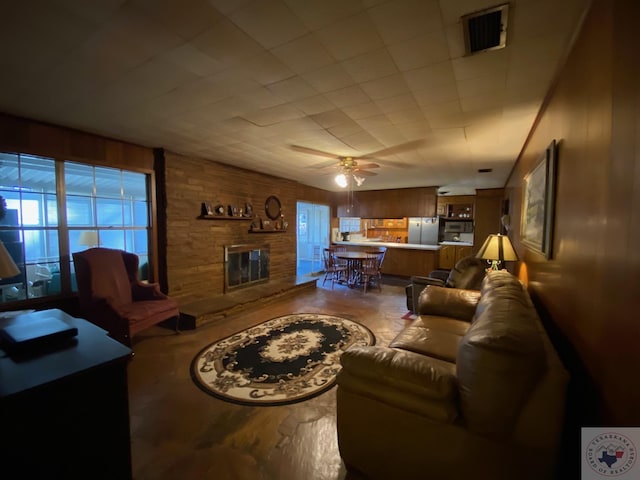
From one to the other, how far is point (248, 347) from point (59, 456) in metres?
1.97

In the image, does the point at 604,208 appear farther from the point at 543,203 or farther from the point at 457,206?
the point at 457,206

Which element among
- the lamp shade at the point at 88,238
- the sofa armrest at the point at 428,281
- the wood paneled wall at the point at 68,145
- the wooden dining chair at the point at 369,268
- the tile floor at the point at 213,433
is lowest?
the tile floor at the point at 213,433

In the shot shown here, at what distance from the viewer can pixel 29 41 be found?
1.58m

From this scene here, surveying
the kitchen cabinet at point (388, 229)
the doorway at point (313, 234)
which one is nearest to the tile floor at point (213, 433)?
the doorway at point (313, 234)

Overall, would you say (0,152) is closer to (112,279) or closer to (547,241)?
(112,279)

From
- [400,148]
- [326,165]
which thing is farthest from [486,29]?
[326,165]

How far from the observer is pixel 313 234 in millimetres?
8211

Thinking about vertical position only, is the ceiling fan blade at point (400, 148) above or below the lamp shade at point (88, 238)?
above

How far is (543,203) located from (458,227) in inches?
286

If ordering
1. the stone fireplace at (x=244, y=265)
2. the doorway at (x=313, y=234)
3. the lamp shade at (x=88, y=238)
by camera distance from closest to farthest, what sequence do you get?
1. the lamp shade at (x=88, y=238)
2. the stone fireplace at (x=244, y=265)
3. the doorway at (x=313, y=234)

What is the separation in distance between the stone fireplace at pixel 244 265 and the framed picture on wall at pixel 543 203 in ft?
13.7

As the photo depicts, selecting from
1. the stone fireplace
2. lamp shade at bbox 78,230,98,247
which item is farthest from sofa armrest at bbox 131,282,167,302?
the stone fireplace

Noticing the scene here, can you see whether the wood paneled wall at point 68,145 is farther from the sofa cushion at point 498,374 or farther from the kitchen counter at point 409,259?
the kitchen counter at point 409,259

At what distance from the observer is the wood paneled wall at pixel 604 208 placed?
2.91 feet
